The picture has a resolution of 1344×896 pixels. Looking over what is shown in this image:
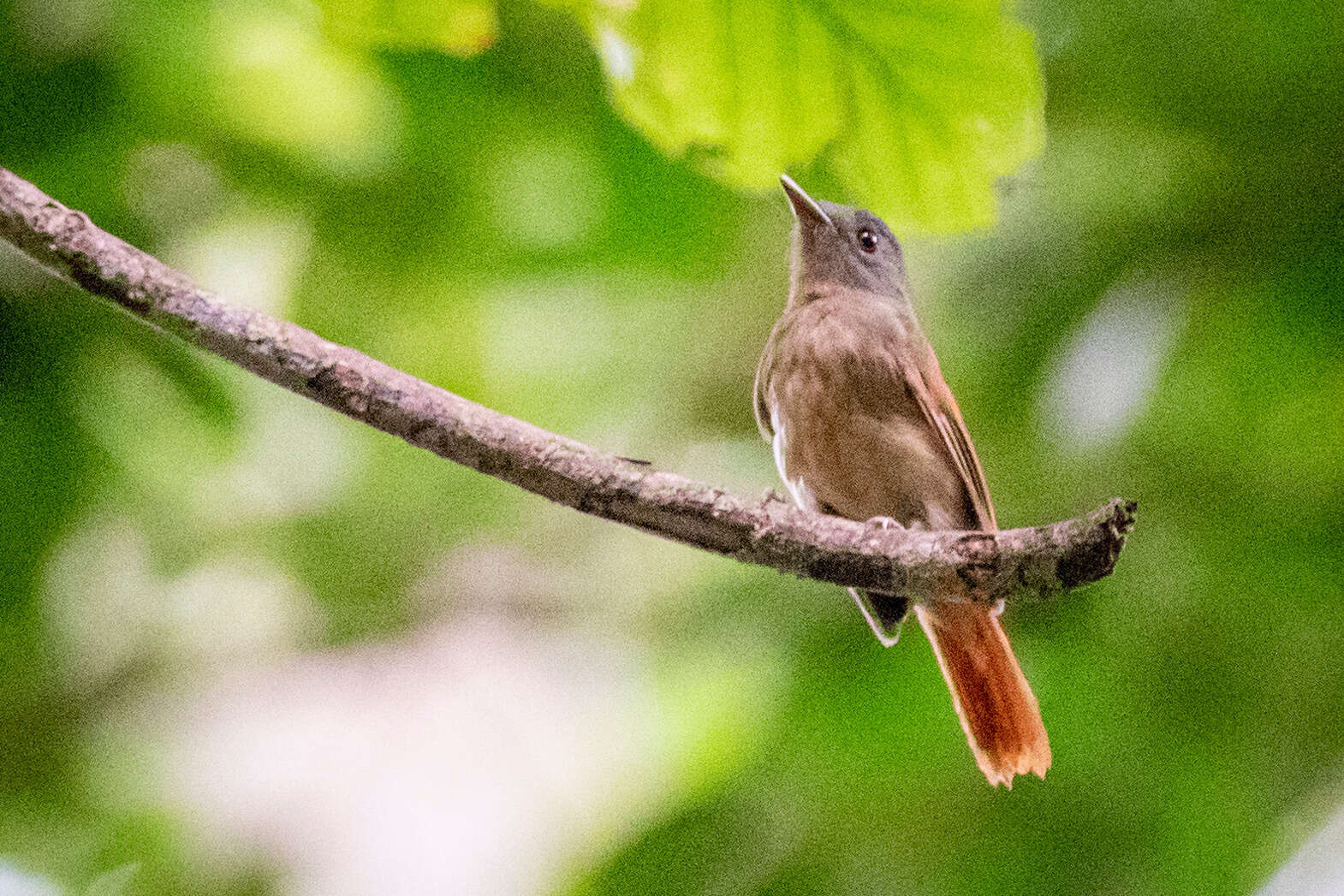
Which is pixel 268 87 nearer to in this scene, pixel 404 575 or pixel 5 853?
pixel 404 575

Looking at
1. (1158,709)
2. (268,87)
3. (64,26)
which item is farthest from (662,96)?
(1158,709)

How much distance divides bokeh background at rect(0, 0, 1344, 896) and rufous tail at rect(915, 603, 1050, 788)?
3.6 inches

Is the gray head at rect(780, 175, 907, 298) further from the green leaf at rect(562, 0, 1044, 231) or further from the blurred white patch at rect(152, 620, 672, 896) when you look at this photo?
the blurred white patch at rect(152, 620, 672, 896)

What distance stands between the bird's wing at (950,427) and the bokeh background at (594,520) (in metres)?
0.10

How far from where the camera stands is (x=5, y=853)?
1012 mm

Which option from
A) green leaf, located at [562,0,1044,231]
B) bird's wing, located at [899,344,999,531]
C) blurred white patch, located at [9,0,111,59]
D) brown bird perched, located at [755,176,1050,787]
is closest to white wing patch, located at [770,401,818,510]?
brown bird perched, located at [755,176,1050,787]

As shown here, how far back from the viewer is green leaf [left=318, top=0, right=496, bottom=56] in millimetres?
692

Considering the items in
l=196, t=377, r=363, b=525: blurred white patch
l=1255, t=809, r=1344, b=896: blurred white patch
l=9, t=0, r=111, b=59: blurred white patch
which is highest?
l=9, t=0, r=111, b=59: blurred white patch

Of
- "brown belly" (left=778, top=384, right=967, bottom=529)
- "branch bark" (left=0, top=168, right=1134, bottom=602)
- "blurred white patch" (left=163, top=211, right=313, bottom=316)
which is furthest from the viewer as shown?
"blurred white patch" (left=163, top=211, right=313, bottom=316)

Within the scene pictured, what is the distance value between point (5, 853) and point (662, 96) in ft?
2.92

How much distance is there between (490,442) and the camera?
2.05 ft

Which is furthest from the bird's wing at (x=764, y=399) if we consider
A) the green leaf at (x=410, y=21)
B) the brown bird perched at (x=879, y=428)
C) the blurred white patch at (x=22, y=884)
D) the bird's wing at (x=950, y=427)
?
the blurred white patch at (x=22, y=884)

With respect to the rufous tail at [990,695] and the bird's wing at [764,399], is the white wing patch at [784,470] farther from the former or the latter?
the rufous tail at [990,695]

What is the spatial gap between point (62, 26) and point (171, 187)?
157 mm
